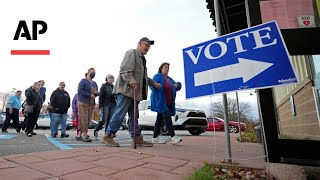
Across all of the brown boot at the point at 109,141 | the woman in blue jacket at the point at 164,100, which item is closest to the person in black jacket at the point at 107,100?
the woman in blue jacket at the point at 164,100

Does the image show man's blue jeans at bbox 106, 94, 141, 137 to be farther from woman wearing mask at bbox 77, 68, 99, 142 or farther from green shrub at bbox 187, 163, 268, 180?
green shrub at bbox 187, 163, 268, 180

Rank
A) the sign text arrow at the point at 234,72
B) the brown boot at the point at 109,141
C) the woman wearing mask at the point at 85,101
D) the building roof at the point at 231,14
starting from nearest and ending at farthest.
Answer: the sign text arrow at the point at 234,72 < the brown boot at the point at 109,141 < the building roof at the point at 231,14 < the woman wearing mask at the point at 85,101

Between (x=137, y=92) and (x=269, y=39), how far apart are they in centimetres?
256

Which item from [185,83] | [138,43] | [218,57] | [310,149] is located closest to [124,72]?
[138,43]

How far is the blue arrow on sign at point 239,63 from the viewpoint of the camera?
7.34ft

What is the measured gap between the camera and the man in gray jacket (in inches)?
162

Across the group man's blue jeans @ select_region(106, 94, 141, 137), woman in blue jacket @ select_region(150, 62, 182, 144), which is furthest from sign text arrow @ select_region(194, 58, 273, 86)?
woman in blue jacket @ select_region(150, 62, 182, 144)

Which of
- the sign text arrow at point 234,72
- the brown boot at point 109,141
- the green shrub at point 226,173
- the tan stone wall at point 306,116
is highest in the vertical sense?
the sign text arrow at point 234,72

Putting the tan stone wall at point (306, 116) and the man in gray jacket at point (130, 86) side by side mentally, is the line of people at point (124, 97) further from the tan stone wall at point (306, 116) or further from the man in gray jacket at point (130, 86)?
the tan stone wall at point (306, 116)

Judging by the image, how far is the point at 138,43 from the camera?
4.58 metres

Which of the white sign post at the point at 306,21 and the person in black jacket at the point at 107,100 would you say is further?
the person in black jacket at the point at 107,100

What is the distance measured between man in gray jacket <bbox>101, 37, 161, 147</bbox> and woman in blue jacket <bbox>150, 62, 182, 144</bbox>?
0.42 m

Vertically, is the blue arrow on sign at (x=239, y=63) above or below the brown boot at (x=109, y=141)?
above

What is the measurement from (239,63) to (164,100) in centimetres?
254
